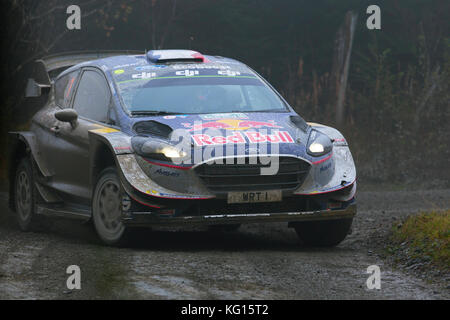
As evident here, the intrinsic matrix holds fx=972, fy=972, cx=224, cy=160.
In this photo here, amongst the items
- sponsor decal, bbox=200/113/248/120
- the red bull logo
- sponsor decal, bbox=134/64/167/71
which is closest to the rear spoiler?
sponsor decal, bbox=134/64/167/71

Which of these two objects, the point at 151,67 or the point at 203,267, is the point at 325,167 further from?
the point at 151,67

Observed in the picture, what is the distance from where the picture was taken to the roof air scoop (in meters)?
9.43

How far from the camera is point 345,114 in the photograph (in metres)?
19.6

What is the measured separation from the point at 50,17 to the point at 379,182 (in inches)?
302

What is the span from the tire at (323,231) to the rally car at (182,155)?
0.4 inches

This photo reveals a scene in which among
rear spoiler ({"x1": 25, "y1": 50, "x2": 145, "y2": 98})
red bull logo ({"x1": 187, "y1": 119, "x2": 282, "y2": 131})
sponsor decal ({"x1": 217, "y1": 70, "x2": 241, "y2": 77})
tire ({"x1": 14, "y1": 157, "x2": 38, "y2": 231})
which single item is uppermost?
sponsor decal ({"x1": 217, "y1": 70, "x2": 241, "y2": 77})

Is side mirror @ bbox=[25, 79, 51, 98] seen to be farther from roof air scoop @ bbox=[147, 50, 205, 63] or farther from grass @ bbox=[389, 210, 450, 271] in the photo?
grass @ bbox=[389, 210, 450, 271]

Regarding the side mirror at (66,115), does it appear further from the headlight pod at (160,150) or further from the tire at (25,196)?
the headlight pod at (160,150)

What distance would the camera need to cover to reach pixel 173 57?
9.42m

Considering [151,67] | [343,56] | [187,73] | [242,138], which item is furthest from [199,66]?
[343,56]

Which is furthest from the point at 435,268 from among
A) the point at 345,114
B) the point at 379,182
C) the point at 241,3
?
the point at 241,3

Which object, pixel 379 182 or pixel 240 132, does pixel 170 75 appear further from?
pixel 379 182

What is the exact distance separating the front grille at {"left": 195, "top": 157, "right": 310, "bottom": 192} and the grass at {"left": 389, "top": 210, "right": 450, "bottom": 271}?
1.09 metres

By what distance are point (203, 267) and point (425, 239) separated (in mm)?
2125
